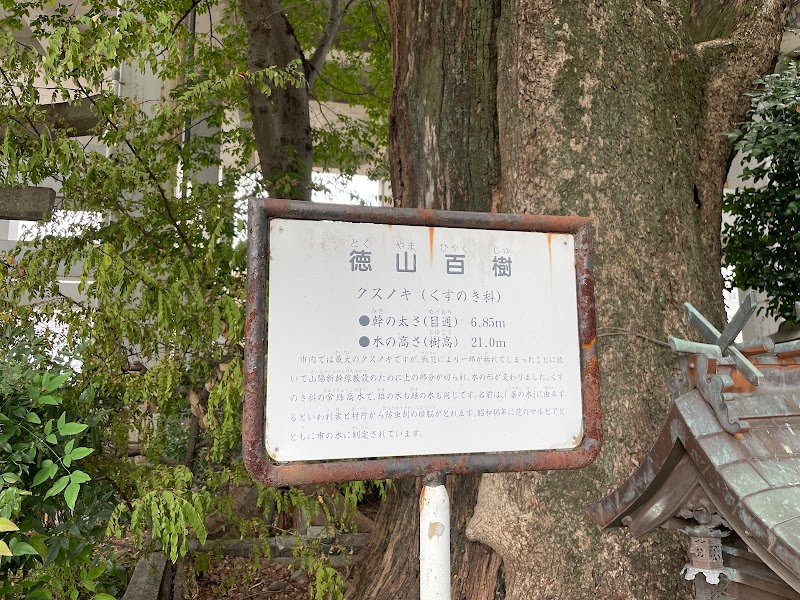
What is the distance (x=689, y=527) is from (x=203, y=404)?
2.50 meters

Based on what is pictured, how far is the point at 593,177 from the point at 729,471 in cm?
146

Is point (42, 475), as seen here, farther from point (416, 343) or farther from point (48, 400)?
point (416, 343)

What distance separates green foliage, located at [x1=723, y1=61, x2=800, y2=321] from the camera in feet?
15.8

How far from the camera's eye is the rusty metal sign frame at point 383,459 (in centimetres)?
139

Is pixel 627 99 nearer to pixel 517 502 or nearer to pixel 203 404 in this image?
pixel 517 502

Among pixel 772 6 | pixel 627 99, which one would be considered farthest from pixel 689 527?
pixel 772 6

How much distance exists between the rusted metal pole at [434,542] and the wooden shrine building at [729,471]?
548mm

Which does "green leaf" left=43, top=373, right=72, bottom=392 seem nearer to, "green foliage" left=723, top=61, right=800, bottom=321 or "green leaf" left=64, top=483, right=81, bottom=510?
"green leaf" left=64, top=483, right=81, bottom=510

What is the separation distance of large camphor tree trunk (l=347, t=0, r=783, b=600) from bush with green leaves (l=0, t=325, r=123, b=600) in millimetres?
1451

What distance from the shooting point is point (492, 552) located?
297cm

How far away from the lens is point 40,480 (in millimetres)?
2326

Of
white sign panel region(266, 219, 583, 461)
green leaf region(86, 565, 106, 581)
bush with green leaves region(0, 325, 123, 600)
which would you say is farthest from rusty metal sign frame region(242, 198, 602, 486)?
green leaf region(86, 565, 106, 581)

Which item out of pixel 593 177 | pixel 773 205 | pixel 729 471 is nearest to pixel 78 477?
pixel 729 471

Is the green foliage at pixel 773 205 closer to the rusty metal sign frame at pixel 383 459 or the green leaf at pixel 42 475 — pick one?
the rusty metal sign frame at pixel 383 459
